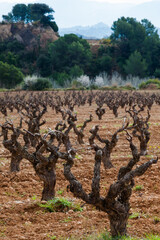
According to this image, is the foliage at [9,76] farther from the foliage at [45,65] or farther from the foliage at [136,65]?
the foliage at [136,65]

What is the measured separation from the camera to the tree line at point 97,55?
192 feet

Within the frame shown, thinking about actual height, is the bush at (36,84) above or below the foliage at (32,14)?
below

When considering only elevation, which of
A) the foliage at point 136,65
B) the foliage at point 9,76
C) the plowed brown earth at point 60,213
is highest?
the foliage at point 136,65

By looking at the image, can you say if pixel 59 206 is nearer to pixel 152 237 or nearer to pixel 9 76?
pixel 152 237

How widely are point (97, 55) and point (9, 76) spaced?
83.9 feet

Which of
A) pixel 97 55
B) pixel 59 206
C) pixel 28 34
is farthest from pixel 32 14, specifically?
pixel 59 206

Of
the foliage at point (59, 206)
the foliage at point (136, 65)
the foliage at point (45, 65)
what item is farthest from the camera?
the foliage at point (45, 65)

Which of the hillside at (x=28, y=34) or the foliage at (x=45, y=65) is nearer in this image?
the foliage at (x=45, y=65)

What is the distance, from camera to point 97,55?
67.1 m

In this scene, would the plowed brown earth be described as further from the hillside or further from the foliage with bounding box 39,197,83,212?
the hillside

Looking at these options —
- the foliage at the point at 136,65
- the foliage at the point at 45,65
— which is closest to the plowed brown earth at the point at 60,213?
the foliage at the point at 136,65

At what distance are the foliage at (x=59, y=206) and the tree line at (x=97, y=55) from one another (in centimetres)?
4835

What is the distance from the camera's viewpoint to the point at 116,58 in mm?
64812

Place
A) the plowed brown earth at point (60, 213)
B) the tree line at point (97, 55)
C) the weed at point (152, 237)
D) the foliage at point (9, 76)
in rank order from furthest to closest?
the tree line at point (97, 55) < the foliage at point (9, 76) < the plowed brown earth at point (60, 213) < the weed at point (152, 237)
